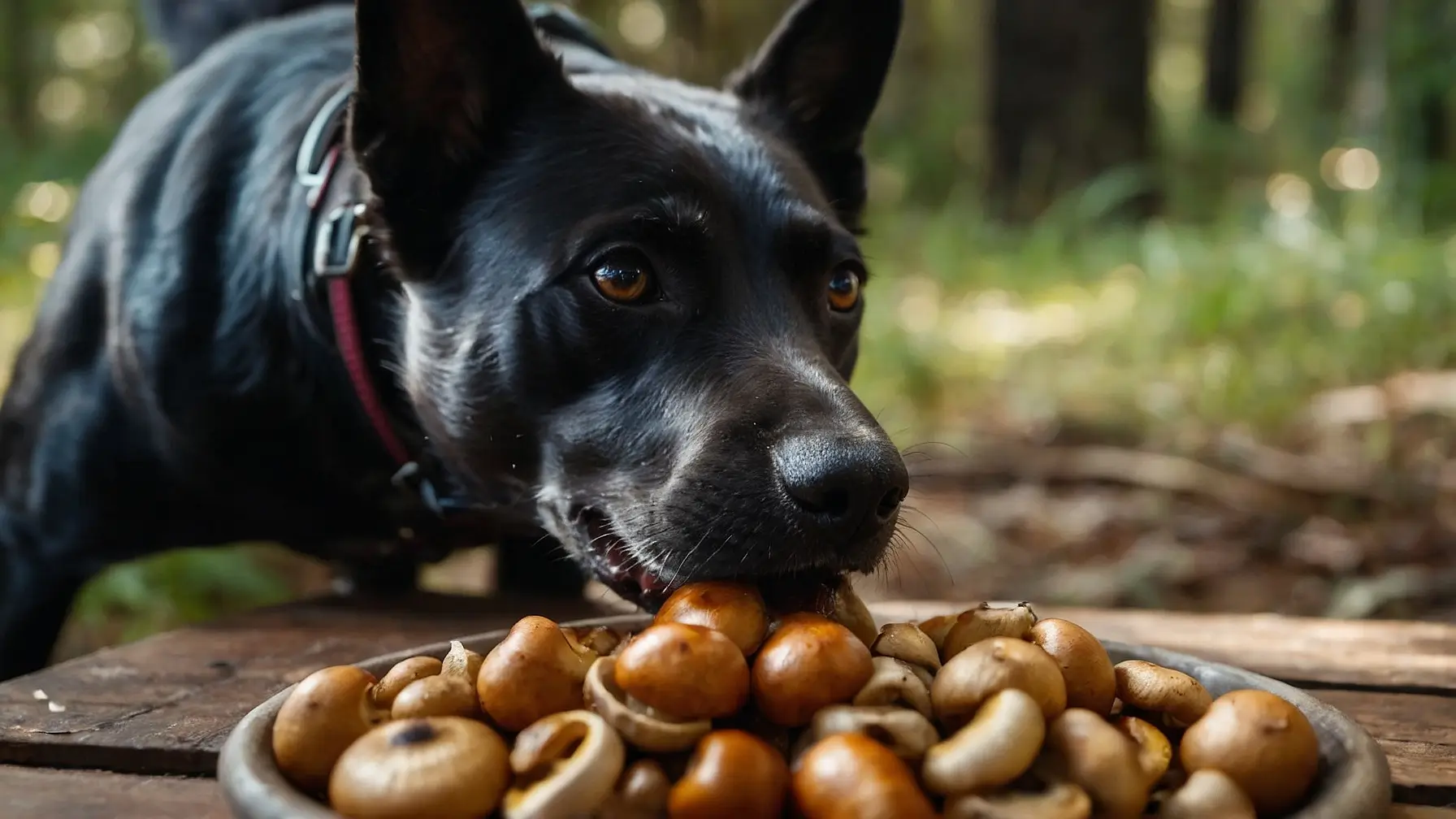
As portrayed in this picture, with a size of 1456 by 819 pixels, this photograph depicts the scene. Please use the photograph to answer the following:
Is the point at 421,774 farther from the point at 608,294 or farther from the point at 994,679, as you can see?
the point at 608,294

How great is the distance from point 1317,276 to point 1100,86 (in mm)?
3117

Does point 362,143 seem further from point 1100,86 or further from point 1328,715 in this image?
point 1100,86

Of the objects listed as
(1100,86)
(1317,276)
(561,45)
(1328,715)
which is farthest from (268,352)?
(1100,86)

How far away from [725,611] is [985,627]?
0.26 meters

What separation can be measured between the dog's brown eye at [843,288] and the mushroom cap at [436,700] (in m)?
1.02

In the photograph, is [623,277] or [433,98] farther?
[433,98]

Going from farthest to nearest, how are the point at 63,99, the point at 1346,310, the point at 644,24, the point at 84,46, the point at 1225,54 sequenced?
the point at 63,99
the point at 644,24
the point at 84,46
the point at 1225,54
the point at 1346,310

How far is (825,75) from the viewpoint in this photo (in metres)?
2.31

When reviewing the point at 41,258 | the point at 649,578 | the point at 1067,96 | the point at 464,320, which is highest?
the point at 464,320

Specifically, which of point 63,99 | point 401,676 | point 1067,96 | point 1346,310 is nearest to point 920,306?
point 1346,310

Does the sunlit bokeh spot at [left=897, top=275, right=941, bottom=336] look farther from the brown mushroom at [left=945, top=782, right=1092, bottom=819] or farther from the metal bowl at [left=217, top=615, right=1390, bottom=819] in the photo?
the brown mushroom at [left=945, top=782, right=1092, bottom=819]

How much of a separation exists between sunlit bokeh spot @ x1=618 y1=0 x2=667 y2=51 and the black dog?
1167 centimetres

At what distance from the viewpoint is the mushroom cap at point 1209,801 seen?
98cm

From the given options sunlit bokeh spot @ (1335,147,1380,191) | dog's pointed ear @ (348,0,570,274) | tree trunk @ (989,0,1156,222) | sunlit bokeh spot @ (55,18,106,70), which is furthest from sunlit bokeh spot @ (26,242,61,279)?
sunlit bokeh spot @ (55,18,106,70)
